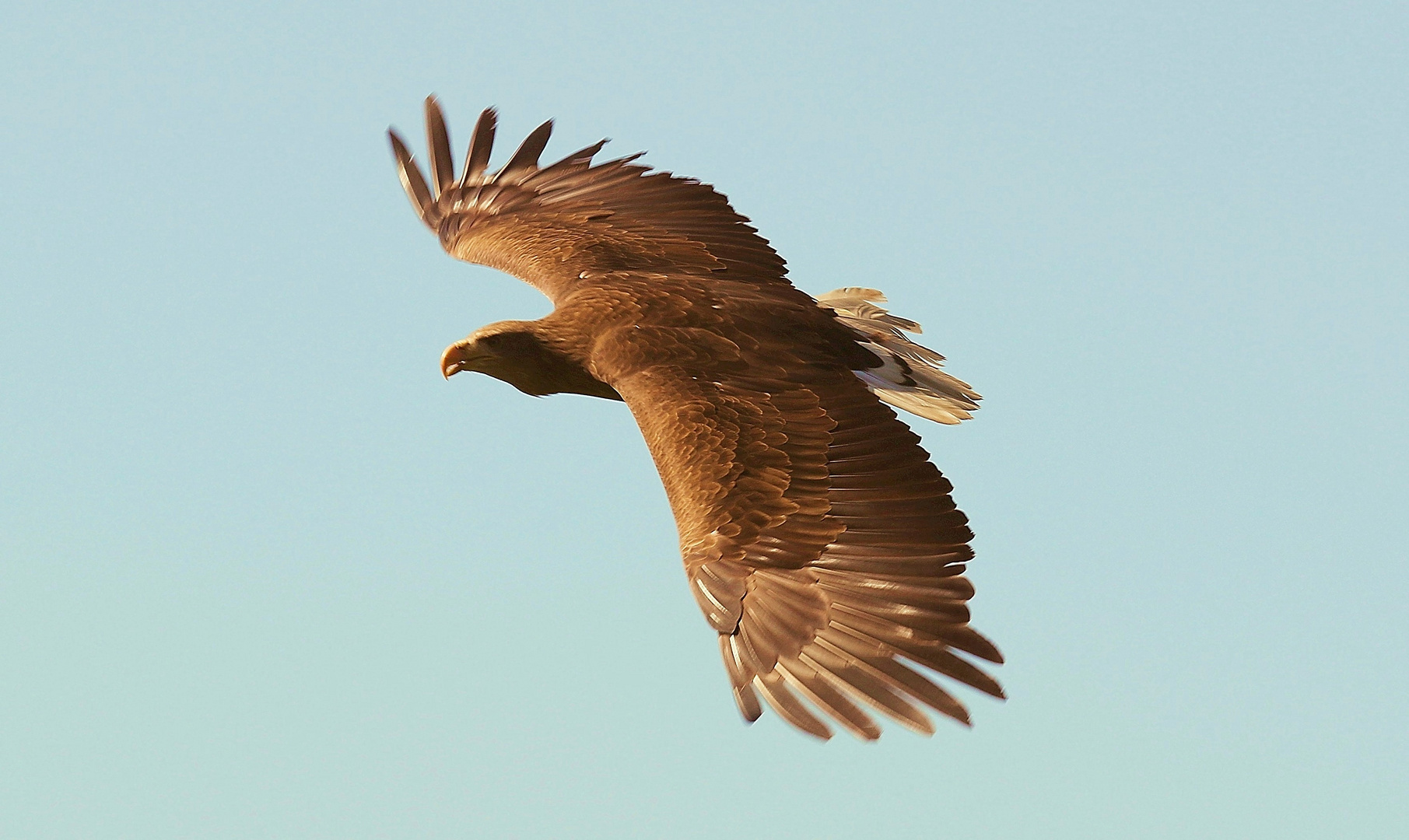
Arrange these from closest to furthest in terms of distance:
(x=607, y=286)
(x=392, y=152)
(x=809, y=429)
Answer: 1. (x=809, y=429)
2. (x=607, y=286)
3. (x=392, y=152)

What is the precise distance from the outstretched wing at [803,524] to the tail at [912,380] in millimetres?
621

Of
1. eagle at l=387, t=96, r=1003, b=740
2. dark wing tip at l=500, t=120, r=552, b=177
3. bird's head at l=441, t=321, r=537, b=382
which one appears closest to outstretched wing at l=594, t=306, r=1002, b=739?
eagle at l=387, t=96, r=1003, b=740

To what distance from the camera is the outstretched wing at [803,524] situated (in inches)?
262

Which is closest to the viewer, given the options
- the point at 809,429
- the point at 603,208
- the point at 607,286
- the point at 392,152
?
the point at 809,429


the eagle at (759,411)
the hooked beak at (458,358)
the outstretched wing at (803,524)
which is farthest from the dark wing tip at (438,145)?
the outstretched wing at (803,524)

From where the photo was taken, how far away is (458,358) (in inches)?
361

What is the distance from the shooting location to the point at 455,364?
9195mm

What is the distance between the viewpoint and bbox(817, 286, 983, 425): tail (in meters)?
8.98

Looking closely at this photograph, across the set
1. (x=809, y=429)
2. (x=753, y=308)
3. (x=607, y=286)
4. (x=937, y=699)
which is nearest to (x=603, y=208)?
(x=607, y=286)

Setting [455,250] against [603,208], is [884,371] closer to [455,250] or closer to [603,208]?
[603,208]

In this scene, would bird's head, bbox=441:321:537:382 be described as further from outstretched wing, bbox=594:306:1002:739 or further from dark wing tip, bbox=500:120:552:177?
dark wing tip, bbox=500:120:552:177

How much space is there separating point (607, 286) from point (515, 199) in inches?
73.2

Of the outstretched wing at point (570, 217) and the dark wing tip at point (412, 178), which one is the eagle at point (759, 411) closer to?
the outstretched wing at point (570, 217)

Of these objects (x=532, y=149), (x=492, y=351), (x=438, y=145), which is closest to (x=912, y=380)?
(x=492, y=351)
